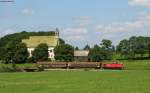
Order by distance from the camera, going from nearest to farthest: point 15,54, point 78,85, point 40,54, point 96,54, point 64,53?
point 78,85 → point 15,54 → point 96,54 → point 64,53 → point 40,54

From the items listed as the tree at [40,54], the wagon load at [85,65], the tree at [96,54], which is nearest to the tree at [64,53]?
the tree at [40,54]

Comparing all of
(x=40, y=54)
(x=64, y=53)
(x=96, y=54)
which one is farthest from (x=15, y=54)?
(x=96, y=54)

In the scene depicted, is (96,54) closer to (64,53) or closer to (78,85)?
(64,53)

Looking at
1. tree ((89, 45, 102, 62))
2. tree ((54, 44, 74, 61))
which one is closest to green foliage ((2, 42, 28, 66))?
tree ((54, 44, 74, 61))

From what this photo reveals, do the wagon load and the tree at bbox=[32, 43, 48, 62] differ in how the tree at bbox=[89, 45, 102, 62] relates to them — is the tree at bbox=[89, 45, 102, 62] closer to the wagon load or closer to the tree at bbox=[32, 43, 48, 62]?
the tree at bbox=[32, 43, 48, 62]

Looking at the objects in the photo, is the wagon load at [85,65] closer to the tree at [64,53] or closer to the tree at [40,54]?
the tree at [64,53]

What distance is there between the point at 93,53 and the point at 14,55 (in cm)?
2457

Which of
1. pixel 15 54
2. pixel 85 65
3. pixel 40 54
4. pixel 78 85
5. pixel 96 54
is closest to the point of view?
pixel 78 85

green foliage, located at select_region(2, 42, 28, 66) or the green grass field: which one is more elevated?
green foliage, located at select_region(2, 42, 28, 66)

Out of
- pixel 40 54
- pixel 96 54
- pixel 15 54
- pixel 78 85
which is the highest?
pixel 40 54

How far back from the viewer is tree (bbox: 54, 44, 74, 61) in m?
160

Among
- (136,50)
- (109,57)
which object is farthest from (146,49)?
(109,57)

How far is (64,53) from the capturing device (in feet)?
525

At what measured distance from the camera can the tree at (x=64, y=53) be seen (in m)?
160
